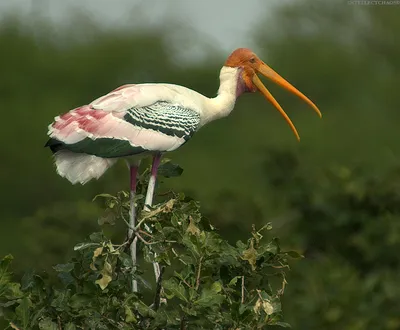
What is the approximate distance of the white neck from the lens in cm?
588

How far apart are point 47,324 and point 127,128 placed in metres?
1.09

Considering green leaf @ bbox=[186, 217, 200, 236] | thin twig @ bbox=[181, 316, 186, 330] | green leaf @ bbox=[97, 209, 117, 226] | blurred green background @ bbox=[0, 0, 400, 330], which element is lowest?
blurred green background @ bbox=[0, 0, 400, 330]

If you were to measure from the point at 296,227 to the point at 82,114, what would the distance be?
554 centimetres

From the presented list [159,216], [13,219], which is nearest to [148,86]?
[159,216]

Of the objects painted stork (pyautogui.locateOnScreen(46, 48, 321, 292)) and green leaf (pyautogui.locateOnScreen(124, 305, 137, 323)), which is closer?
green leaf (pyautogui.locateOnScreen(124, 305, 137, 323))

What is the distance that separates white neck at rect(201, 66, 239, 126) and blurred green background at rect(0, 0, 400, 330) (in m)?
4.37

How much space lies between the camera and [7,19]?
87.1ft

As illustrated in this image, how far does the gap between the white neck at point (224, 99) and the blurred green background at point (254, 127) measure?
437cm

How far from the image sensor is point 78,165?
5.43 meters

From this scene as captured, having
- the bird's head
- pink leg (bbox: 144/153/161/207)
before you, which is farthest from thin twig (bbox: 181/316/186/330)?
the bird's head

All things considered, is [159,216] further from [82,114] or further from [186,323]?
[82,114]

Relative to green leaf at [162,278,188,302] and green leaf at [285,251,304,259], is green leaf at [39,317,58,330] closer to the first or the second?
green leaf at [162,278,188,302]

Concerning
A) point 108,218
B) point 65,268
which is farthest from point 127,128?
point 65,268

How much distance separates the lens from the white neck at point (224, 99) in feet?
19.3
